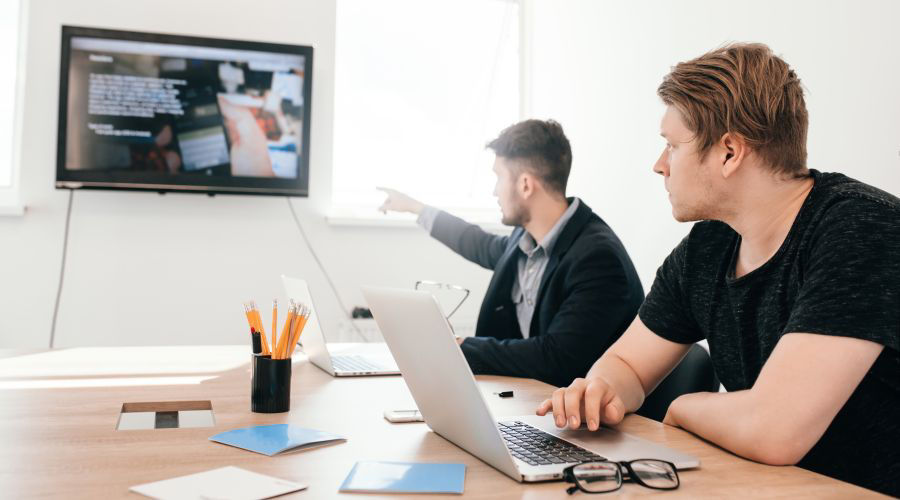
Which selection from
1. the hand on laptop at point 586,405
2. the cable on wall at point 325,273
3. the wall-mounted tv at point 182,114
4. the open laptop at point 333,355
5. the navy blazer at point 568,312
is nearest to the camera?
the hand on laptop at point 586,405

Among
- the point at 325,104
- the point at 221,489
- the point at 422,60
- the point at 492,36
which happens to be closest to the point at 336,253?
the point at 325,104

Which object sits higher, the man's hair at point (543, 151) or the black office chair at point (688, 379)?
the man's hair at point (543, 151)

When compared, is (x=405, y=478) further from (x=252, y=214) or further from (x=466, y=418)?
(x=252, y=214)

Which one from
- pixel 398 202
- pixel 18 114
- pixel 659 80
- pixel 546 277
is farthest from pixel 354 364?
pixel 18 114

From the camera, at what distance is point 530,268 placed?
7.87 feet

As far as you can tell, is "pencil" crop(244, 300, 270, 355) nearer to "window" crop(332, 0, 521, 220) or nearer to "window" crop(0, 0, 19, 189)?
"window" crop(332, 0, 521, 220)

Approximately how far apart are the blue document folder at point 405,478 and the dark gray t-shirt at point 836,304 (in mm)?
495

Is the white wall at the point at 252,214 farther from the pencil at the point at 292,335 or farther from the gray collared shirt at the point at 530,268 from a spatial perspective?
the pencil at the point at 292,335

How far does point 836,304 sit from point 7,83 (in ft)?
11.9

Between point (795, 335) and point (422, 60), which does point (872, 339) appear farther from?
point (422, 60)

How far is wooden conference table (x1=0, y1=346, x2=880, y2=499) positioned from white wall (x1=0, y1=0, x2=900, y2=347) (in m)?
1.67

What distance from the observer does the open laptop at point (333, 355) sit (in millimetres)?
1698

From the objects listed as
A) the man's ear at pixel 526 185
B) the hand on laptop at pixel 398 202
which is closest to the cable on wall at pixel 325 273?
the hand on laptop at pixel 398 202

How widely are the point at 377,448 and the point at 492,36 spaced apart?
348 cm
